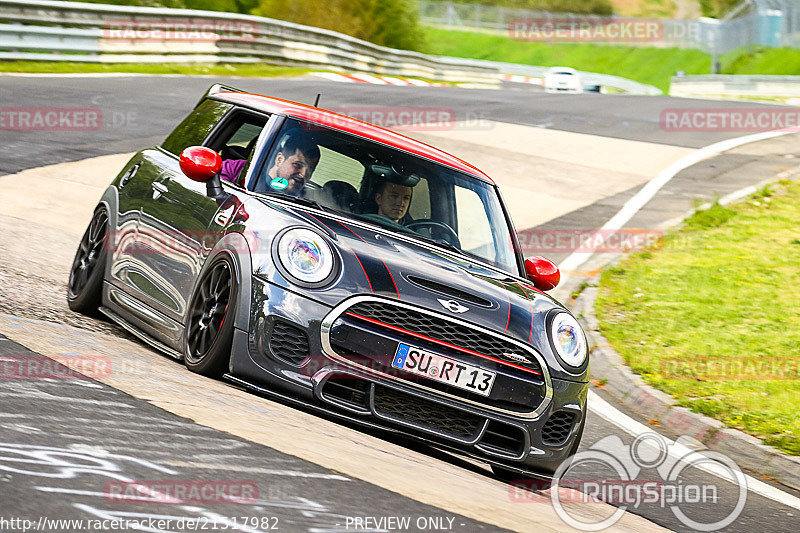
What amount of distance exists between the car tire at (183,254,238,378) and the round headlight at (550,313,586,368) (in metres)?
1.59

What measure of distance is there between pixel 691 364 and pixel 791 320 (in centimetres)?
188

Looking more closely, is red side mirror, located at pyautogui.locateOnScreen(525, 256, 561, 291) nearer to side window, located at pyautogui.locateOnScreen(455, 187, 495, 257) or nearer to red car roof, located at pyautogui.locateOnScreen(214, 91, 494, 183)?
side window, located at pyautogui.locateOnScreen(455, 187, 495, 257)

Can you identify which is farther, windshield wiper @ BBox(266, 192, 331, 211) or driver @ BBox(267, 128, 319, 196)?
driver @ BBox(267, 128, 319, 196)

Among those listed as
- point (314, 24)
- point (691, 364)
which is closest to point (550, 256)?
point (691, 364)

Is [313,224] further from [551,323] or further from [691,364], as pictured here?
[691,364]

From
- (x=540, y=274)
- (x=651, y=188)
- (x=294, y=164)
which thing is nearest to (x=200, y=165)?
(x=294, y=164)

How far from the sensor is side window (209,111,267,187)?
6.72m

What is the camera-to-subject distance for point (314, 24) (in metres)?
49.3

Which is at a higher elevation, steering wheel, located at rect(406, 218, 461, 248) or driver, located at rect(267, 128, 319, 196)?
driver, located at rect(267, 128, 319, 196)

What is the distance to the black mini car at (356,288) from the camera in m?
5.18

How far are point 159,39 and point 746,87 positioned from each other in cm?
2163

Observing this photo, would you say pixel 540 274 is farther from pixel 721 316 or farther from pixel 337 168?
pixel 721 316

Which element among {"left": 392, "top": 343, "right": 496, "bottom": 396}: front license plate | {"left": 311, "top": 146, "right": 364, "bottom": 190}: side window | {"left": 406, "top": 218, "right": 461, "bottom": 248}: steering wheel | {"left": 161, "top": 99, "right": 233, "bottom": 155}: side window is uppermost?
{"left": 161, "top": 99, "right": 233, "bottom": 155}: side window

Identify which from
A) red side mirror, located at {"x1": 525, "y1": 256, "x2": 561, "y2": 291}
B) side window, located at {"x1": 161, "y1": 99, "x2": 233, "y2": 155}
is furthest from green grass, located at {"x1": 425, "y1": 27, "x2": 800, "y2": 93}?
red side mirror, located at {"x1": 525, "y1": 256, "x2": 561, "y2": 291}
